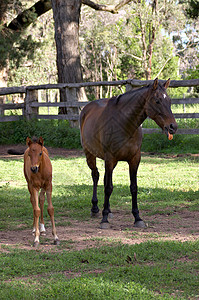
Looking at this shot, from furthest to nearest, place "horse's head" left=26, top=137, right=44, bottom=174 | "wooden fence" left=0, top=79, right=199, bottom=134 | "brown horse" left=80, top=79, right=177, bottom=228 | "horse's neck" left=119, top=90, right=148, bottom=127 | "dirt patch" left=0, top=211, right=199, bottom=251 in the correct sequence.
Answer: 1. "wooden fence" left=0, top=79, right=199, bottom=134
2. "horse's neck" left=119, top=90, right=148, bottom=127
3. "brown horse" left=80, top=79, right=177, bottom=228
4. "dirt patch" left=0, top=211, right=199, bottom=251
5. "horse's head" left=26, top=137, right=44, bottom=174

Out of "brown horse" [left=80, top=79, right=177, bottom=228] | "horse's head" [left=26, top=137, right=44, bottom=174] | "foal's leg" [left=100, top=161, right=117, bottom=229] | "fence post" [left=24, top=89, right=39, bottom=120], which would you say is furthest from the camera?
"fence post" [left=24, top=89, right=39, bottom=120]

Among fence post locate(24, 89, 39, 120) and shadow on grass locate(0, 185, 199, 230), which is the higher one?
fence post locate(24, 89, 39, 120)

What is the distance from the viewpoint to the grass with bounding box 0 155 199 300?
13.3 ft

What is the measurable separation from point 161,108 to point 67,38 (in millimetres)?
12132

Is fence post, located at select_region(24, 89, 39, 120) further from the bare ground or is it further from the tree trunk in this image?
the bare ground

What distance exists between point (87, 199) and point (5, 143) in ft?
29.2

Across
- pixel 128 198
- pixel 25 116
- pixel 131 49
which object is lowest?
pixel 128 198

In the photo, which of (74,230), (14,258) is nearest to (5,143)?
(74,230)

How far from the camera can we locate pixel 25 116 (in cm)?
1752

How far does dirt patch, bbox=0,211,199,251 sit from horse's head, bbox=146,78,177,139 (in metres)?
1.33

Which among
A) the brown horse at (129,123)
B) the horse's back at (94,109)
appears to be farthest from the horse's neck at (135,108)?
the horse's back at (94,109)

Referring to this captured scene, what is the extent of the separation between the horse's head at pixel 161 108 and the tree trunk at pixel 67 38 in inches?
443

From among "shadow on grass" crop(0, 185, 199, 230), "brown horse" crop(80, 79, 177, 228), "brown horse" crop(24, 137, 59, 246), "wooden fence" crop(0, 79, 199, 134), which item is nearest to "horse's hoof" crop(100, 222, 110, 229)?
"brown horse" crop(80, 79, 177, 228)

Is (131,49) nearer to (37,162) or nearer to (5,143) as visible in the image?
(5,143)
